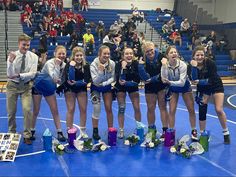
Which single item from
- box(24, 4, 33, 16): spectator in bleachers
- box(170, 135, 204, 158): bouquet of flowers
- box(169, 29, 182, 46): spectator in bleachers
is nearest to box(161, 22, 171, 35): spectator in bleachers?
box(169, 29, 182, 46): spectator in bleachers

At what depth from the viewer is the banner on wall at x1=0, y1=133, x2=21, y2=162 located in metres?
5.57

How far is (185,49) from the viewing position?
19.9 metres

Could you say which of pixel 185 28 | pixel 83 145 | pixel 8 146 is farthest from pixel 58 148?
pixel 185 28

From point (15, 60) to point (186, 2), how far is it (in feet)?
64.5

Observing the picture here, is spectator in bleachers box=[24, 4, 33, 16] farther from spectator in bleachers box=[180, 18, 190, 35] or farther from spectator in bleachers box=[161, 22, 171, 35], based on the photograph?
spectator in bleachers box=[180, 18, 190, 35]

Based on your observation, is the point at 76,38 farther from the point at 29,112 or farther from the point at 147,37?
the point at 29,112

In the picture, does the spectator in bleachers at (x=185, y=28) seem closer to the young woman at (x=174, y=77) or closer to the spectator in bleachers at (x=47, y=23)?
the spectator in bleachers at (x=47, y=23)

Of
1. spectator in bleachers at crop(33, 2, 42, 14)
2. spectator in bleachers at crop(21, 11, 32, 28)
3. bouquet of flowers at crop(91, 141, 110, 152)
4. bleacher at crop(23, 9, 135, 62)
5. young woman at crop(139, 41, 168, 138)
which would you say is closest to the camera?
bouquet of flowers at crop(91, 141, 110, 152)

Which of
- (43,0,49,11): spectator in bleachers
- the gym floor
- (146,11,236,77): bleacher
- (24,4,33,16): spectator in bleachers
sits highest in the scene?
(43,0,49,11): spectator in bleachers

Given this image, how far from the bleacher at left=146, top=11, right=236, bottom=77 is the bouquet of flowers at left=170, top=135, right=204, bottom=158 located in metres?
12.1

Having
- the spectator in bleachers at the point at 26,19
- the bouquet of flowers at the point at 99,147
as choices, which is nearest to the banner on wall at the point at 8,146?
the bouquet of flowers at the point at 99,147

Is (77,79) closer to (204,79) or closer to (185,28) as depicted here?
(204,79)

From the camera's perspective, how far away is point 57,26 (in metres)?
18.1

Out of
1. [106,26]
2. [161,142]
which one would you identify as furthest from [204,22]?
[161,142]
